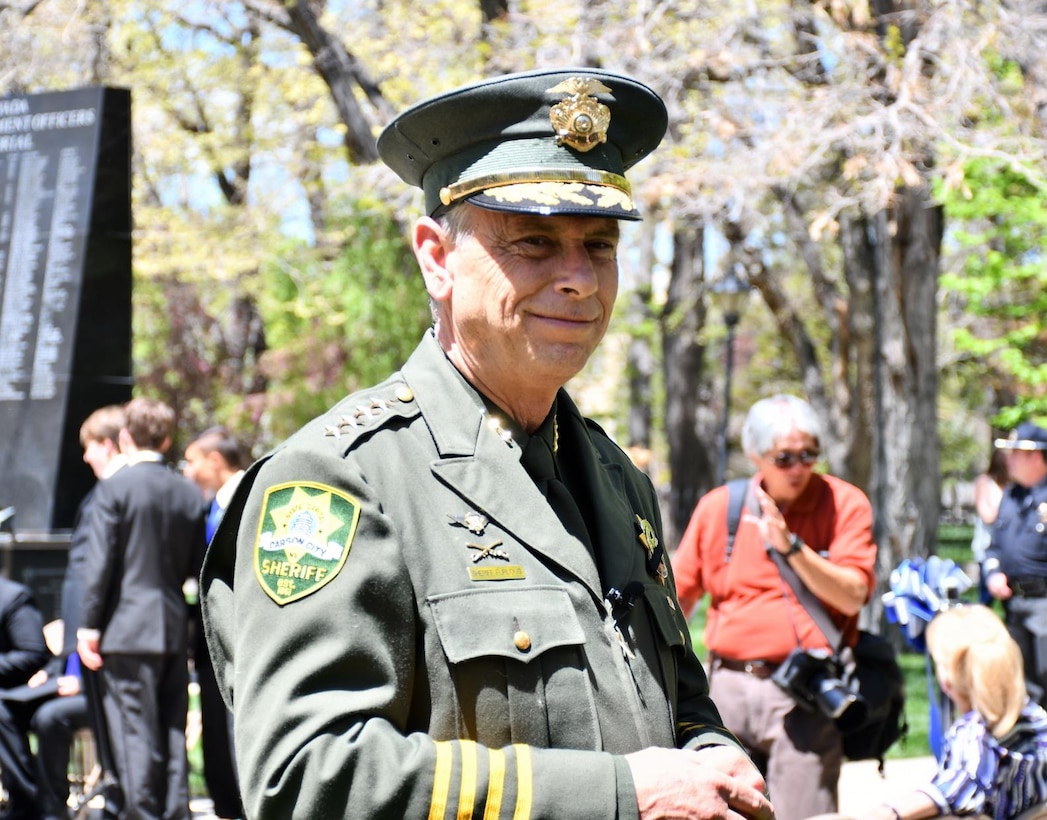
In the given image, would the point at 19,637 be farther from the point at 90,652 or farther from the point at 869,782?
the point at 869,782

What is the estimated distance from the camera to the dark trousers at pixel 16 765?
20.8 feet

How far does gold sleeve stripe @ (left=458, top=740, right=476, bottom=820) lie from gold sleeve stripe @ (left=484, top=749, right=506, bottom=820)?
2 centimetres

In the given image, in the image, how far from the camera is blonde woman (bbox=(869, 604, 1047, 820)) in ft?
14.1

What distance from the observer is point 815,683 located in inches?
188

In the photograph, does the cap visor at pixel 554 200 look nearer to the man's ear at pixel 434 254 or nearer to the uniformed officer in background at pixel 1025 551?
the man's ear at pixel 434 254

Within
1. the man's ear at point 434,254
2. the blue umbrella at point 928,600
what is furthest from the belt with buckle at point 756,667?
the man's ear at point 434,254

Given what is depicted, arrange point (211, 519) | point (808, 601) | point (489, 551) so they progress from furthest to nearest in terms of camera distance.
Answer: point (211, 519) < point (808, 601) < point (489, 551)

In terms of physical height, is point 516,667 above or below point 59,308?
below

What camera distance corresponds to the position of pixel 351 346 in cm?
1439

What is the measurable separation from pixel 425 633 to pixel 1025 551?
256 inches

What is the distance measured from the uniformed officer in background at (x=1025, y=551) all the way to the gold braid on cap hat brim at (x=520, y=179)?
6036 millimetres

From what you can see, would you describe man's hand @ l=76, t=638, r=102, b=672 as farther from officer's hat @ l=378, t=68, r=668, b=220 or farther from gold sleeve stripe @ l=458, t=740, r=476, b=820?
gold sleeve stripe @ l=458, t=740, r=476, b=820

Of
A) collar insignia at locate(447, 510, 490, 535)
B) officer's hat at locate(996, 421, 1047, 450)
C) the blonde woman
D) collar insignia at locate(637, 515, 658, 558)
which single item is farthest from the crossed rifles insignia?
officer's hat at locate(996, 421, 1047, 450)

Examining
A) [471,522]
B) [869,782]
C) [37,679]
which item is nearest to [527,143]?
[471,522]
